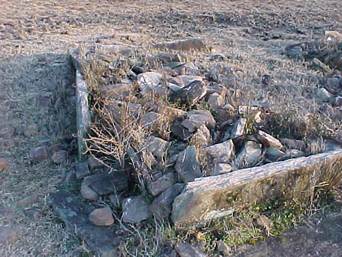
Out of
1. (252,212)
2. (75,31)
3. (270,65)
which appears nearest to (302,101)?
(270,65)

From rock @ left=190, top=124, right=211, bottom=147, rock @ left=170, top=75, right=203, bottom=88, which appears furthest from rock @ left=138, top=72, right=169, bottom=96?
rock @ left=190, top=124, right=211, bottom=147

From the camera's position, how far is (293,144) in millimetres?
3426

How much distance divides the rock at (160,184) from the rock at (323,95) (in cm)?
202

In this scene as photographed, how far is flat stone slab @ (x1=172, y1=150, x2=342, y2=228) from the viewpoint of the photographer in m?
2.74

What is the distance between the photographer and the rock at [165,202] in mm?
2801

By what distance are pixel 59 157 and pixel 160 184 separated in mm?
965

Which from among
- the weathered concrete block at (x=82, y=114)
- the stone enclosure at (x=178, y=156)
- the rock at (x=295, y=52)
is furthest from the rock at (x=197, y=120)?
the rock at (x=295, y=52)

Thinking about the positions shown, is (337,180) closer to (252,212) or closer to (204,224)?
(252,212)

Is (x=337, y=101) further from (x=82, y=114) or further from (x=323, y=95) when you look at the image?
(x=82, y=114)

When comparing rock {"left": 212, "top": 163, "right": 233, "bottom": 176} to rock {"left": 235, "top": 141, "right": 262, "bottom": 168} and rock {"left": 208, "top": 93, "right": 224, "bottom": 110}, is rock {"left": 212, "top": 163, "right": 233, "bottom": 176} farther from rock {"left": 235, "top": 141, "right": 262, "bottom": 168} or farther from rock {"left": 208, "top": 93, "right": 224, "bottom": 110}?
rock {"left": 208, "top": 93, "right": 224, "bottom": 110}

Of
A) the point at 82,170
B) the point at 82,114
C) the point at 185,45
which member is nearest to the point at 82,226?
the point at 82,170

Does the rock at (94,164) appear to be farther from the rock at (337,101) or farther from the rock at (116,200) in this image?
the rock at (337,101)

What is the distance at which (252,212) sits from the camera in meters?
2.93

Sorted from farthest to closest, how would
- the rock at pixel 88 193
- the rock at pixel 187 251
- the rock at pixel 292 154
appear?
1. the rock at pixel 292 154
2. the rock at pixel 88 193
3. the rock at pixel 187 251
